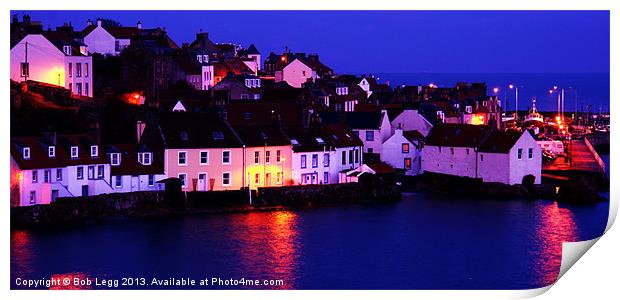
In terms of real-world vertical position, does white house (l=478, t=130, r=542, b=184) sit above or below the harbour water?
→ above

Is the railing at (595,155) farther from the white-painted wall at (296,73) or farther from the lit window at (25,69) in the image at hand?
the lit window at (25,69)

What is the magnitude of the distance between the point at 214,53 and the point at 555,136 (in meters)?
6.92

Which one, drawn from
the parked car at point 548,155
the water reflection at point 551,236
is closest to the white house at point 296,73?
the parked car at point 548,155

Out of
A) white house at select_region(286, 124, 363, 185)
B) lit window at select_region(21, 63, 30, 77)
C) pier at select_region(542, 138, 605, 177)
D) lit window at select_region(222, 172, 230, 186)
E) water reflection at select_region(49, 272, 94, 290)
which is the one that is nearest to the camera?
water reflection at select_region(49, 272, 94, 290)

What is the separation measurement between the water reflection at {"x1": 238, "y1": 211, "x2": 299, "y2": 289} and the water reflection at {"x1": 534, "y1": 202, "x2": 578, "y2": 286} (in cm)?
245

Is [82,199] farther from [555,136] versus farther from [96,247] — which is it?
[555,136]

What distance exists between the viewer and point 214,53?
26.0 metres

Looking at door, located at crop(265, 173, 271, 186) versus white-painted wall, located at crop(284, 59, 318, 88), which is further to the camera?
white-painted wall, located at crop(284, 59, 318, 88)

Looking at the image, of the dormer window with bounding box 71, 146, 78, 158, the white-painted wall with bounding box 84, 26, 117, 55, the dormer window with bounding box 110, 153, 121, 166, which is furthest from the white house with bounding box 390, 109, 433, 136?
the dormer window with bounding box 71, 146, 78, 158

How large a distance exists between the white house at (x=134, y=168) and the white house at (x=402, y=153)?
14.5 feet

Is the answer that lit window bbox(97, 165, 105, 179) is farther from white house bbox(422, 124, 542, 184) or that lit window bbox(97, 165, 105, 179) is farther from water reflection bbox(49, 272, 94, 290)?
white house bbox(422, 124, 542, 184)

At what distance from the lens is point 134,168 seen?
52.0 feet

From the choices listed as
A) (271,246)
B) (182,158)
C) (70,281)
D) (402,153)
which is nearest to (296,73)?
(402,153)

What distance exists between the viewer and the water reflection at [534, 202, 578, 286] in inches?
508
